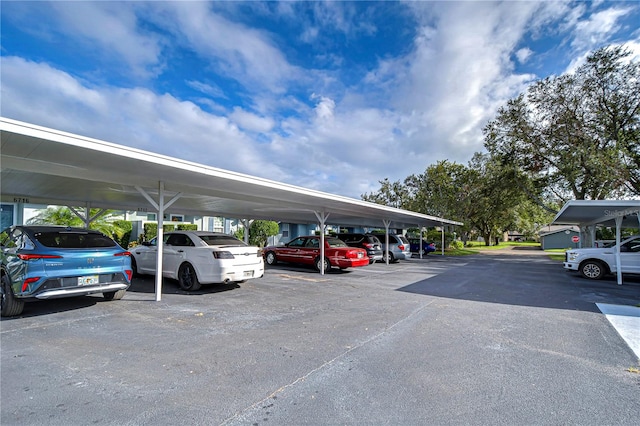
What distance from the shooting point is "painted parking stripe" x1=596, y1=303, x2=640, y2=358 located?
4.70 metres

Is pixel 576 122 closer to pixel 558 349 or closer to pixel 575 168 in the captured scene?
pixel 575 168

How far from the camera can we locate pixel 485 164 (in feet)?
101

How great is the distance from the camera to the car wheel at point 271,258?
14888mm

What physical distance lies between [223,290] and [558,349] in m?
6.95

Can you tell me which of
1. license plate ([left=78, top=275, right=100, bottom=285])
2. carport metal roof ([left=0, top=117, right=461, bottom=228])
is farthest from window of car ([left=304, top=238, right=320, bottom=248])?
license plate ([left=78, top=275, right=100, bottom=285])

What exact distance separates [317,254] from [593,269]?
10.4 m

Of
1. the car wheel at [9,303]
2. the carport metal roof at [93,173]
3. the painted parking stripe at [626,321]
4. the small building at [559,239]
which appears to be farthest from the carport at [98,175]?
the small building at [559,239]

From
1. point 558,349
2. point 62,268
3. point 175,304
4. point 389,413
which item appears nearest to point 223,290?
point 175,304

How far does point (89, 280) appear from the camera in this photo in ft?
18.1

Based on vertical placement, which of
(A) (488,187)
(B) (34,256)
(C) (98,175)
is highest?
(A) (488,187)

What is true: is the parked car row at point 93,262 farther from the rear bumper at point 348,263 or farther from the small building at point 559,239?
the small building at point 559,239

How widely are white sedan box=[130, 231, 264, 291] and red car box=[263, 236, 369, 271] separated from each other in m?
4.63

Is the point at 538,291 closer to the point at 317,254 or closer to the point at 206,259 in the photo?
the point at 317,254

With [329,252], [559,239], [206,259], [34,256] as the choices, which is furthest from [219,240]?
[559,239]
